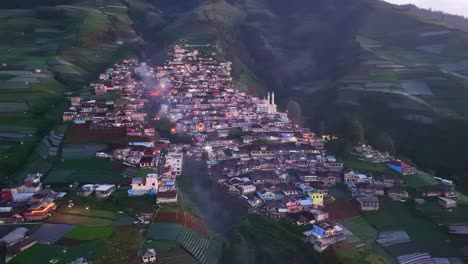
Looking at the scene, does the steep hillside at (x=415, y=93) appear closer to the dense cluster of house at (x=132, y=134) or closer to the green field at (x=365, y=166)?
the green field at (x=365, y=166)

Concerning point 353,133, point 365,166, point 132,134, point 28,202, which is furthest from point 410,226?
point 28,202

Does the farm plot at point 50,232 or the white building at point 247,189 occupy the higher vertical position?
the white building at point 247,189

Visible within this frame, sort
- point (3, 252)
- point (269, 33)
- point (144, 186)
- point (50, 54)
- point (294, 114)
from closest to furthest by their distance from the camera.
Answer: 1. point (3, 252)
2. point (144, 186)
3. point (294, 114)
4. point (50, 54)
5. point (269, 33)

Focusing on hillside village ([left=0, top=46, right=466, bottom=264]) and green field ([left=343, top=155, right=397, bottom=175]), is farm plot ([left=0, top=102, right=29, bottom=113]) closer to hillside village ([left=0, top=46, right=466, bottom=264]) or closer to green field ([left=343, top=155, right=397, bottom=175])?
hillside village ([left=0, top=46, right=466, bottom=264])

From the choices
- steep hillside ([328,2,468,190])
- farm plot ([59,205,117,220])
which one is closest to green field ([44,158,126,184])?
farm plot ([59,205,117,220])

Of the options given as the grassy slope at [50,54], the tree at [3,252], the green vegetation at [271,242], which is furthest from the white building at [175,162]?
the tree at [3,252]

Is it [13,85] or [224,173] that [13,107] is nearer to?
[13,85]
